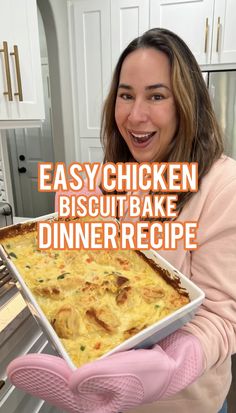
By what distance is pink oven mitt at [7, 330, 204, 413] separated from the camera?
1.38 feet

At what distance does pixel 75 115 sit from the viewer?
2.57m

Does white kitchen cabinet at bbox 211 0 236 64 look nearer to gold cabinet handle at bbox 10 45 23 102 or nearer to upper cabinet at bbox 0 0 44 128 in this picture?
upper cabinet at bbox 0 0 44 128

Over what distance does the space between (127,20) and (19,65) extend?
146 centimetres

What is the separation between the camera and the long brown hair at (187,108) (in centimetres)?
69

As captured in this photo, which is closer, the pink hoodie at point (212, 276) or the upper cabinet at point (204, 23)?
the pink hoodie at point (212, 276)

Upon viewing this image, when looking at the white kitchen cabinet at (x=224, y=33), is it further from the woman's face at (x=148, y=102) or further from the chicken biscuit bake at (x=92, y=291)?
the chicken biscuit bake at (x=92, y=291)

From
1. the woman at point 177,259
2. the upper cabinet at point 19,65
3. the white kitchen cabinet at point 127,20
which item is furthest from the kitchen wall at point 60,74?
the woman at point 177,259

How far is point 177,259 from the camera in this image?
2.17 feet

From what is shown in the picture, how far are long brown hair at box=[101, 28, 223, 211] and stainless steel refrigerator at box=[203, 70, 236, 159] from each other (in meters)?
1.40

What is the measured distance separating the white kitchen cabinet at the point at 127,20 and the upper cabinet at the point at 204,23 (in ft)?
0.22

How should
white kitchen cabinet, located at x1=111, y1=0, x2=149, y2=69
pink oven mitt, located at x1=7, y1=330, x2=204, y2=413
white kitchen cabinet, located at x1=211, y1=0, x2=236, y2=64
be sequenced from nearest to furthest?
pink oven mitt, located at x1=7, y1=330, x2=204, y2=413 < white kitchen cabinet, located at x1=211, y1=0, x2=236, y2=64 < white kitchen cabinet, located at x1=111, y1=0, x2=149, y2=69

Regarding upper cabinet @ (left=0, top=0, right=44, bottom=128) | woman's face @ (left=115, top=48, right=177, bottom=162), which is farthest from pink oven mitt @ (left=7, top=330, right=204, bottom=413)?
upper cabinet @ (left=0, top=0, right=44, bottom=128)

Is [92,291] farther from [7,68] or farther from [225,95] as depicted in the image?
[225,95]

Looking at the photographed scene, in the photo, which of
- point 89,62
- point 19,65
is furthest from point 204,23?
point 19,65
